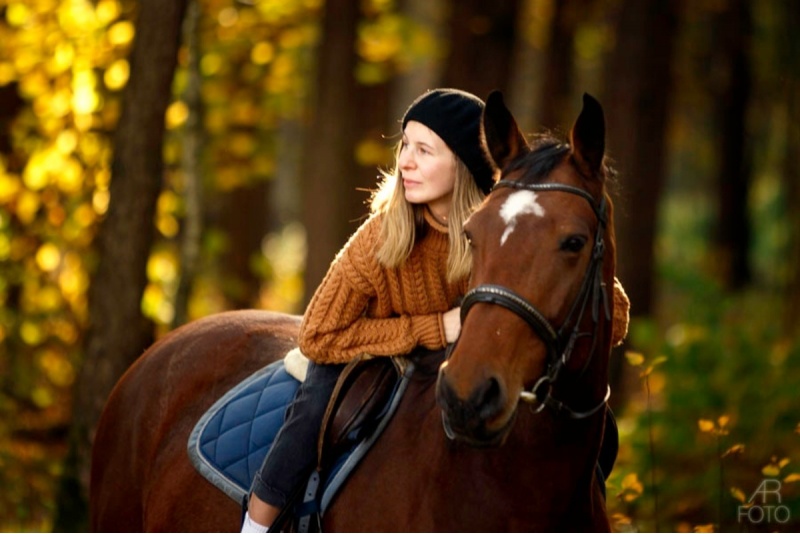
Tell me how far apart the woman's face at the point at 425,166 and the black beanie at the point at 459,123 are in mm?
31

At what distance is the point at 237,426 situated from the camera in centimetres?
525

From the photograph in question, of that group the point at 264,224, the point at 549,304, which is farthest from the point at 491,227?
the point at 264,224

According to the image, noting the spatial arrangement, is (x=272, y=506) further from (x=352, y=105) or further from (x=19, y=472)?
(x=352, y=105)

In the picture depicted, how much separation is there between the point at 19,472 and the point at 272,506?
15.8 feet

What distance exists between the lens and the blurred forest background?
7953mm

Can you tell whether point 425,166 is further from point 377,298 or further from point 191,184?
point 191,184

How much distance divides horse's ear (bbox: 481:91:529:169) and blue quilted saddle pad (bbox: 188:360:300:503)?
1432 mm

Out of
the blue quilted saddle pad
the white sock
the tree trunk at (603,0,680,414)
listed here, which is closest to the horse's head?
the white sock

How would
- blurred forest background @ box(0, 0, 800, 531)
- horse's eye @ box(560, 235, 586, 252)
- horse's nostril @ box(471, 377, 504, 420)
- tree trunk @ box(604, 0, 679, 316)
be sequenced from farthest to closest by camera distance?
tree trunk @ box(604, 0, 679, 316)
blurred forest background @ box(0, 0, 800, 531)
horse's eye @ box(560, 235, 586, 252)
horse's nostril @ box(471, 377, 504, 420)

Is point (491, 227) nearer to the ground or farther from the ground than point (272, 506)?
farther from the ground

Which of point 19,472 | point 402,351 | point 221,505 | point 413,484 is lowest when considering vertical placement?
point 19,472

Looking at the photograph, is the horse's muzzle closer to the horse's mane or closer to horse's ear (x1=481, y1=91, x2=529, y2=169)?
the horse's mane

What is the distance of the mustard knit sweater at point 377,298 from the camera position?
15.6 ft

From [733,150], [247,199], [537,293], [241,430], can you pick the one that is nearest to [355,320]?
[241,430]
